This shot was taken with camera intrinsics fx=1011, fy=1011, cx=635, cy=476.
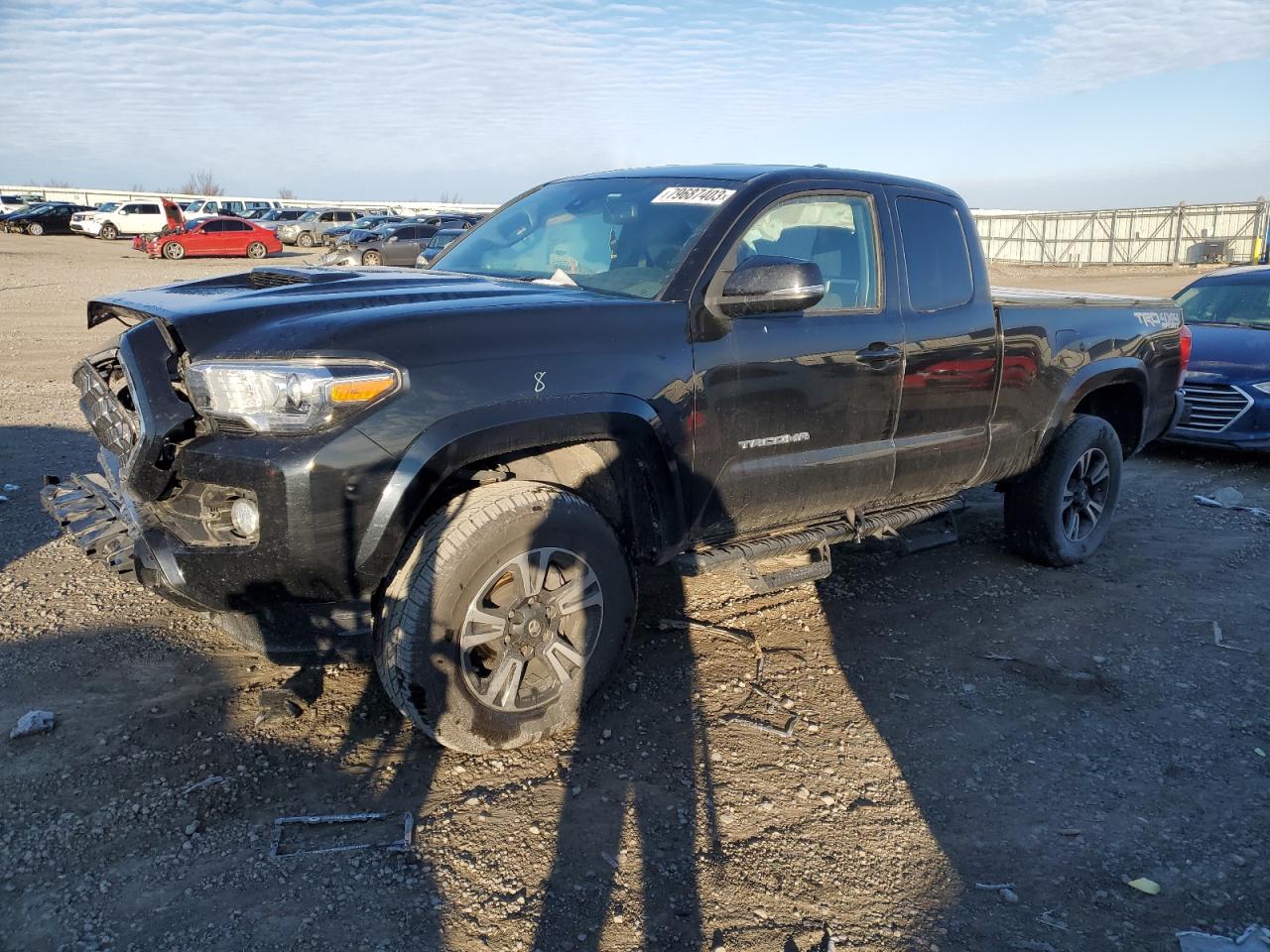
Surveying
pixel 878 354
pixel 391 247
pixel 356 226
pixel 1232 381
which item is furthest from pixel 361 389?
pixel 356 226

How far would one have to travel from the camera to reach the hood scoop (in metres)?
3.74

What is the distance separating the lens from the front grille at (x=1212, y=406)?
820cm

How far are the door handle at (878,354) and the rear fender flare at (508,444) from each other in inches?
42.9

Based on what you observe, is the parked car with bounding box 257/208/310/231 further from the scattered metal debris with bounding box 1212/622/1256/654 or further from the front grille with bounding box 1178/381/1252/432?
the scattered metal debris with bounding box 1212/622/1256/654

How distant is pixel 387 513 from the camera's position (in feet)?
9.82

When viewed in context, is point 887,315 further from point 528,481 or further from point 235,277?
point 235,277

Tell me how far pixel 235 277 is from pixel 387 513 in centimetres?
161

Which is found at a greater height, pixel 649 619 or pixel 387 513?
pixel 387 513

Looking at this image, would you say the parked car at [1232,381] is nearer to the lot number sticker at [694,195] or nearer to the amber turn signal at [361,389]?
the lot number sticker at [694,195]

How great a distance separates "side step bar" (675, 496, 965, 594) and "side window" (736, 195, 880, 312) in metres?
0.95

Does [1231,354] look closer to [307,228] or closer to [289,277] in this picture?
[289,277]

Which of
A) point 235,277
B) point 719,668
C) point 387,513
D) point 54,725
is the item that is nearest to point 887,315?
point 719,668

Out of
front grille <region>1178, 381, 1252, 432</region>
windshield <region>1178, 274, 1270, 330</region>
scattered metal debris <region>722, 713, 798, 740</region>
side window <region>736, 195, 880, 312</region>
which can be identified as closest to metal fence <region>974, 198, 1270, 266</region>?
windshield <region>1178, 274, 1270, 330</region>

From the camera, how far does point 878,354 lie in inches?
167
